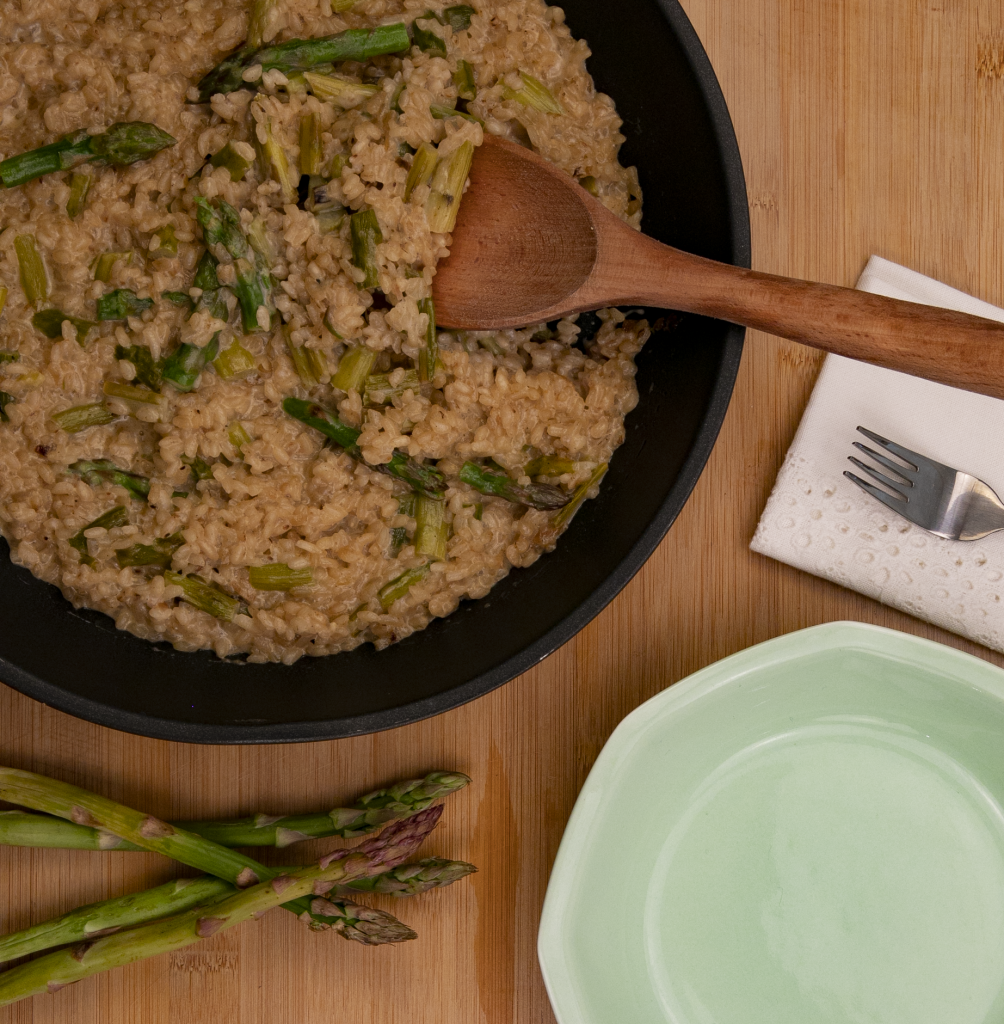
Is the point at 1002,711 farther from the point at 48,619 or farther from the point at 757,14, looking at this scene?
the point at 48,619

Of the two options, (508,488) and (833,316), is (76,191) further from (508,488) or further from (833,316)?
(833,316)

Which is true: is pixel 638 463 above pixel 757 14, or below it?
below

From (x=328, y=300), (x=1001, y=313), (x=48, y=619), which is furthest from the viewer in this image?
(x=1001, y=313)

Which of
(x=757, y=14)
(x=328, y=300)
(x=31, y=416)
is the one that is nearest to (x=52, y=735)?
(x=31, y=416)

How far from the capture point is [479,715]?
263 centimetres

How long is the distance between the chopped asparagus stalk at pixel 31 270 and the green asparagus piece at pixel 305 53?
50cm

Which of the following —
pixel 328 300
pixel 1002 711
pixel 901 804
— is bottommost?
pixel 901 804

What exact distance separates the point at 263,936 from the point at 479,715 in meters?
0.86

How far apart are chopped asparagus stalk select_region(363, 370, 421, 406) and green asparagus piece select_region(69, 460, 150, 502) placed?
1.78 feet

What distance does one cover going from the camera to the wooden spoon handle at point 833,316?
6.00 feet

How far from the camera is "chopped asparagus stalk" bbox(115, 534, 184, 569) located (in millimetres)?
2191

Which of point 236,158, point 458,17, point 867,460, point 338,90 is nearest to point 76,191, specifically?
point 236,158

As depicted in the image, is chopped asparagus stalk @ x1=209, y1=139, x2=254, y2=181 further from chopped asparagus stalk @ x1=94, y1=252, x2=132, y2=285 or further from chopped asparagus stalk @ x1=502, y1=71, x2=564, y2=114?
chopped asparagus stalk @ x1=502, y1=71, x2=564, y2=114

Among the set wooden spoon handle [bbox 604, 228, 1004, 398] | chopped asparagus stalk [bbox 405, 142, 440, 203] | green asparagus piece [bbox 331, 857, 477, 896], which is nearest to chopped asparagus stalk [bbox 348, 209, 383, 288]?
chopped asparagus stalk [bbox 405, 142, 440, 203]
